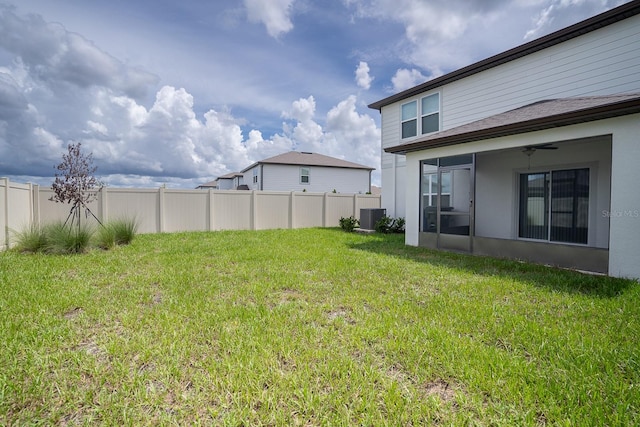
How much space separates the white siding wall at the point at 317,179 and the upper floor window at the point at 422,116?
1480 centimetres

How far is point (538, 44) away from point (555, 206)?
4871mm

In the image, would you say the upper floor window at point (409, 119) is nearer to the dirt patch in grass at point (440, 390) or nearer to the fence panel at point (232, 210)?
the fence panel at point (232, 210)

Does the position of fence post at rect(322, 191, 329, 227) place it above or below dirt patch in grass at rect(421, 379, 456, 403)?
above

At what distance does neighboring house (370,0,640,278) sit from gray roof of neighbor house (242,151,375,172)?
16832mm

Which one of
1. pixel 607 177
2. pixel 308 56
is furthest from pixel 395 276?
pixel 308 56

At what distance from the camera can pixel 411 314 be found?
4.06 meters

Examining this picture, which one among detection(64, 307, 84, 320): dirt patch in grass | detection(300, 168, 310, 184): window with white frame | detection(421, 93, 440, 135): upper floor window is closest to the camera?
detection(64, 307, 84, 320): dirt patch in grass

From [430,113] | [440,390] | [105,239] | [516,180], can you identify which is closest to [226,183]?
[430,113]

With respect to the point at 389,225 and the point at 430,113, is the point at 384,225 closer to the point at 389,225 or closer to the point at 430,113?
the point at 389,225

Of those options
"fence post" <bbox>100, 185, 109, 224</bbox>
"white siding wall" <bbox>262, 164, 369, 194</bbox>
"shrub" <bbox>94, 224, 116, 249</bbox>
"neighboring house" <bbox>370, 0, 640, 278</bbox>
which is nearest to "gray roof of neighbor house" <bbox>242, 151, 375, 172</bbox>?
"white siding wall" <bbox>262, 164, 369, 194</bbox>

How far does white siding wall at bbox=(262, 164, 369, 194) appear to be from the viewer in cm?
2685

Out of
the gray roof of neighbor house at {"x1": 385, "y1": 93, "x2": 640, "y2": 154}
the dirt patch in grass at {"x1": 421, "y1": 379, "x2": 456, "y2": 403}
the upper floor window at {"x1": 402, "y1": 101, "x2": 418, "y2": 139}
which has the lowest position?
the dirt patch in grass at {"x1": 421, "y1": 379, "x2": 456, "y2": 403}

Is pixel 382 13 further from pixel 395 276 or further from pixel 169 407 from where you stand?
pixel 169 407

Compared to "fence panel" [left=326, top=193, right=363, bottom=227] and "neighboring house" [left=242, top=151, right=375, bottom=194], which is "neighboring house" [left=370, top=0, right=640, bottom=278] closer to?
"fence panel" [left=326, top=193, right=363, bottom=227]
